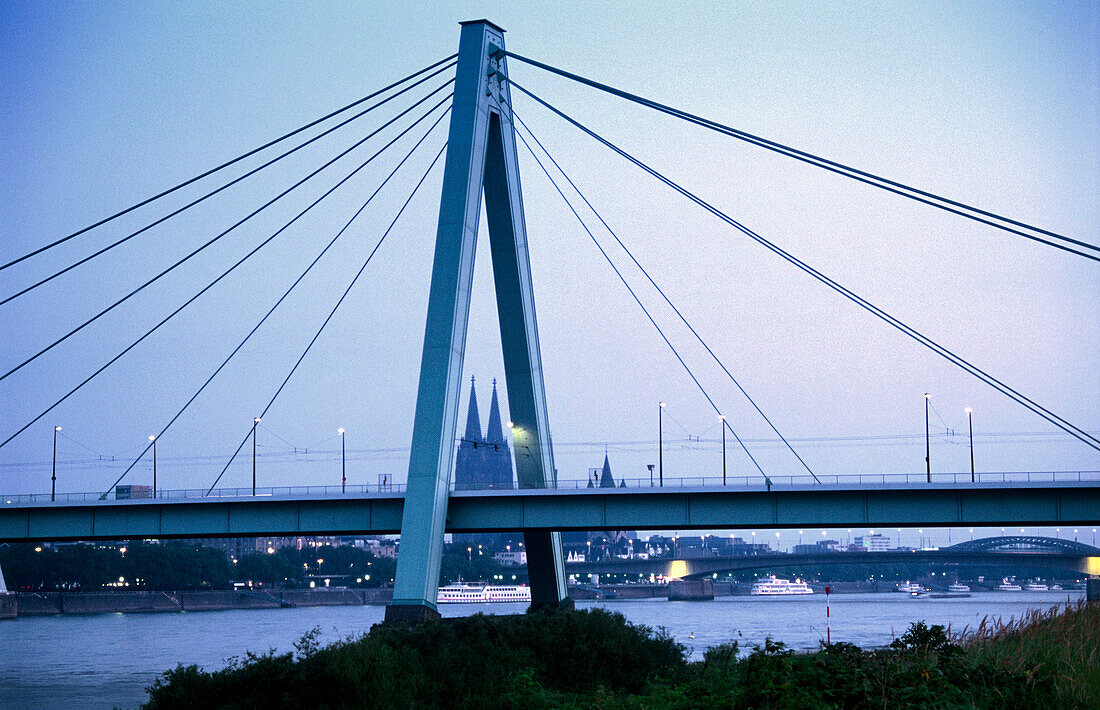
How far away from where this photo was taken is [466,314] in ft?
142

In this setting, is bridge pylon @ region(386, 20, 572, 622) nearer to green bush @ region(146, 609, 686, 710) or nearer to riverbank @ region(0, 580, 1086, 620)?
green bush @ region(146, 609, 686, 710)

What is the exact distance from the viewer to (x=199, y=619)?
11600 centimetres

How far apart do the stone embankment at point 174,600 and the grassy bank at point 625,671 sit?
99.2 m

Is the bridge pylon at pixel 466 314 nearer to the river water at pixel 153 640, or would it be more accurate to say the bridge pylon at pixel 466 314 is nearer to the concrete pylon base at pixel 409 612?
the concrete pylon base at pixel 409 612

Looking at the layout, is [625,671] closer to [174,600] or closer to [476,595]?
[174,600]

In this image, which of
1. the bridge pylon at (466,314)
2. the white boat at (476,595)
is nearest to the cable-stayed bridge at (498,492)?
the bridge pylon at (466,314)

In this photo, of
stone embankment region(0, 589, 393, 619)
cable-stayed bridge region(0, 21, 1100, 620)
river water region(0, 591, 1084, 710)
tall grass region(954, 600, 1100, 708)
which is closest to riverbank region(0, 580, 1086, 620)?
stone embankment region(0, 589, 393, 619)

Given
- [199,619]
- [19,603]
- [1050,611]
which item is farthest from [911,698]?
[19,603]

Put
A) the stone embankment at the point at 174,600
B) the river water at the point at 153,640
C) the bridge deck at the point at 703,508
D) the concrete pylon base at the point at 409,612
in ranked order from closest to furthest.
→ the concrete pylon base at the point at 409,612 < the river water at the point at 153,640 < the bridge deck at the point at 703,508 < the stone embankment at the point at 174,600

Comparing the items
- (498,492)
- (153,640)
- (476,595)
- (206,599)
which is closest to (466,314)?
(498,492)

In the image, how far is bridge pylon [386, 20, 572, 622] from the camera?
4138cm

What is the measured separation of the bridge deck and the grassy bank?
9798 mm

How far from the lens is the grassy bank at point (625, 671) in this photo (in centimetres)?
1364

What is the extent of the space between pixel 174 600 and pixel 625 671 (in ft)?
396
